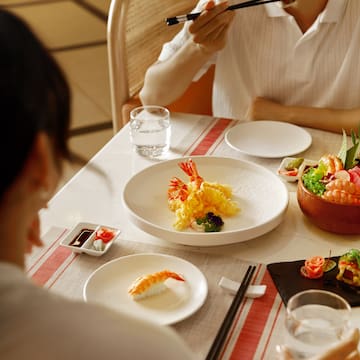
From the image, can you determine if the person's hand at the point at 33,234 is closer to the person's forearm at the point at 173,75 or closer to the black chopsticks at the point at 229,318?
the black chopsticks at the point at 229,318

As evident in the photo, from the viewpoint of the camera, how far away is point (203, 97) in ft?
7.77

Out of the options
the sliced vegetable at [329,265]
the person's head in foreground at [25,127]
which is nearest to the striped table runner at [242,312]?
the sliced vegetable at [329,265]

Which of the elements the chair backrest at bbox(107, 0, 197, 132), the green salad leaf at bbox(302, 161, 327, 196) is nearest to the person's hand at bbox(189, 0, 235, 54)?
the chair backrest at bbox(107, 0, 197, 132)

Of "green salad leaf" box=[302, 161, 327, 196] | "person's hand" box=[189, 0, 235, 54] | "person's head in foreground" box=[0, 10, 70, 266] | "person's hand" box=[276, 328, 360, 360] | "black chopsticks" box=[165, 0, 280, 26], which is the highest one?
"person's head in foreground" box=[0, 10, 70, 266]

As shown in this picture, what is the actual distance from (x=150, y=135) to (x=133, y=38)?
601 mm

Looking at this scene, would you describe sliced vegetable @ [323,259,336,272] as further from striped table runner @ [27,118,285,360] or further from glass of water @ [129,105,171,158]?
glass of water @ [129,105,171,158]

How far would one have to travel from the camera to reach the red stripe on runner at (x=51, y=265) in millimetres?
1171

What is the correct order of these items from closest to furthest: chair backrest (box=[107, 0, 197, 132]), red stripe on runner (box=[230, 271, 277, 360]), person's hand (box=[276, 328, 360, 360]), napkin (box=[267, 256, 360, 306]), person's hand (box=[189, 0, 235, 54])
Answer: person's hand (box=[276, 328, 360, 360])
red stripe on runner (box=[230, 271, 277, 360])
napkin (box=[267, 256, 360, 306])
person's hand (box=[189, 0, 235, 54])
chair backrest (box=[107, 0, 197, 132])

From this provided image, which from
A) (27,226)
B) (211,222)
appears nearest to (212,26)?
(211,222)

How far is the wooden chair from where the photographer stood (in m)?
2.01

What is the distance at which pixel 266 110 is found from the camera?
6.14 feet

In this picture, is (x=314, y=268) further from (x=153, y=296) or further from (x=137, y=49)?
(x=137, y=49)

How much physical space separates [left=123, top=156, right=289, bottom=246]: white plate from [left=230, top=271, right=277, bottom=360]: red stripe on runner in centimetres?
13

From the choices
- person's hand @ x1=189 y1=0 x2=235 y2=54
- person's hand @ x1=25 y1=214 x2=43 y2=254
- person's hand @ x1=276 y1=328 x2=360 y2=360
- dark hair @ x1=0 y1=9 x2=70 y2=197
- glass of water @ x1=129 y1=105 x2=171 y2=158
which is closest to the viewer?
dark hair @ x1=0 y1=9 x2=70 y2=197
